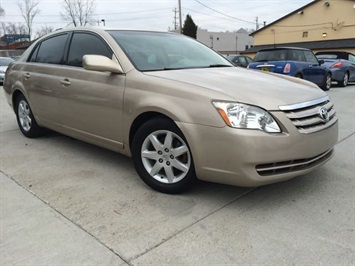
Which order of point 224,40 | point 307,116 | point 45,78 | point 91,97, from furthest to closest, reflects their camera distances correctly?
1. point 224,40
2. point 45,78
3. point 91,97
4. point 307,116

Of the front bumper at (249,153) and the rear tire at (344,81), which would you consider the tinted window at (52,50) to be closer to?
the front bumper at (249,153)

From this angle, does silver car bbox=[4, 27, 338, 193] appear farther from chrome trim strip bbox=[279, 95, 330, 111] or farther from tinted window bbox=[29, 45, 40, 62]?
tinted window bbox=[29, 45, 40, 62]

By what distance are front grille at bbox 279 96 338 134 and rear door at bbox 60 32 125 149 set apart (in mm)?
1578

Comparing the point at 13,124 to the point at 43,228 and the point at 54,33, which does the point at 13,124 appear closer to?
the point at 54,33

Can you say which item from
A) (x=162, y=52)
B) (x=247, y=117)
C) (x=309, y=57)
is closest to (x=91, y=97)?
(x=162, y=52)

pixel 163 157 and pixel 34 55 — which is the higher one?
pixel 34 55

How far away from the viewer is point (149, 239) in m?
2.47

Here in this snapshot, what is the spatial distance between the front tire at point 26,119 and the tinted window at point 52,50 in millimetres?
704

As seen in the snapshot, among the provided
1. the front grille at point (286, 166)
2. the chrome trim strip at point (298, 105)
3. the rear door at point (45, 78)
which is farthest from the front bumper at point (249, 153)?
the rear door at point (45, 78)

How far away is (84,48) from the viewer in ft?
13.2

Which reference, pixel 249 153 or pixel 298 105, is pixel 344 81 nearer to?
pixel 298 105

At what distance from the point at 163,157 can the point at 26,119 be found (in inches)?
118

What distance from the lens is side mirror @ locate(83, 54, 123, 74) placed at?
332 cm

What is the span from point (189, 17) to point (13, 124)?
35.3 metres
